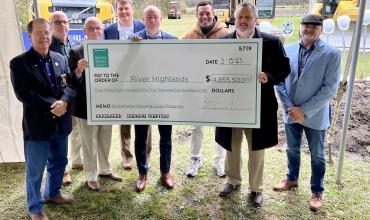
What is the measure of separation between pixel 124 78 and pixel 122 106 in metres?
0.28

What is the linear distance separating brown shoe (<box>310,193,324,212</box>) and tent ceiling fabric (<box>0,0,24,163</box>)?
357cm

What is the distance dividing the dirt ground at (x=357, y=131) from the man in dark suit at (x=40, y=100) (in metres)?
3.44

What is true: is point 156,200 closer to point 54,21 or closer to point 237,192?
point 237,192

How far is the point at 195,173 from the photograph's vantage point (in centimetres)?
421

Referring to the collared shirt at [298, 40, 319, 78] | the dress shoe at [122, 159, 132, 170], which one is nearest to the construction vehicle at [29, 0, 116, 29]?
the dress shoe at [122, 159, 132, 170]

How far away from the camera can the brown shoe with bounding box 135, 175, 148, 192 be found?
151 inches

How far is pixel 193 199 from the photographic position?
3.71 metres

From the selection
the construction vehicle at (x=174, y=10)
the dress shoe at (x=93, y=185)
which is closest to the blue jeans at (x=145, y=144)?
the dress shoe at (x=93, y=185)

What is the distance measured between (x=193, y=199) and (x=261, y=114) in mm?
1247

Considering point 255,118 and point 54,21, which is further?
point 54,21

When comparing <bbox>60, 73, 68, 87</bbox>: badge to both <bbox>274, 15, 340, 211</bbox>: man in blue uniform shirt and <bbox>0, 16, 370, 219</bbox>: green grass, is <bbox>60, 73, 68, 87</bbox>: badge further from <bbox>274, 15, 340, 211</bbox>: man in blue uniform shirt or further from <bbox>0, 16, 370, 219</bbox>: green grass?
<bbox>274, 15, 340, 211</bbox>: man in blue uniform shirt

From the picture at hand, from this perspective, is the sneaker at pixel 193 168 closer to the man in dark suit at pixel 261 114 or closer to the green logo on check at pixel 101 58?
the man in dark suit at pixel 261 114

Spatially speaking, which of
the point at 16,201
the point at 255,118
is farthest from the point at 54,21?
the point at 255,118

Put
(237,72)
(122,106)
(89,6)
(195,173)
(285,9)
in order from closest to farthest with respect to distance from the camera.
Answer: (237,72), (122,106), (195,173), (89,6), (285,9)
